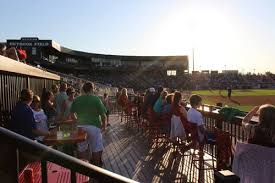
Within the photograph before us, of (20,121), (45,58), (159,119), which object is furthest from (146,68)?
(20,121)

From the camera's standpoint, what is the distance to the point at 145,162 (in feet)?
27.3

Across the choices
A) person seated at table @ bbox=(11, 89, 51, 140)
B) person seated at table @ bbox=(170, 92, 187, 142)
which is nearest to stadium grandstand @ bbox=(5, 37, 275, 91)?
person seated at table @ bbox=(170, 92, 187, 142)

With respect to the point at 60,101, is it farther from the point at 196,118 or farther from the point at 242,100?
the point at 242,100

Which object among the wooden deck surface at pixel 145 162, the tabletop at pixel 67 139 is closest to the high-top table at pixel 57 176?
the tabletop at pixel 67 139

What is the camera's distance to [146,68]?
250ft

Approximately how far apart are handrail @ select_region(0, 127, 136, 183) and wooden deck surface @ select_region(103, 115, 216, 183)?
208 inches

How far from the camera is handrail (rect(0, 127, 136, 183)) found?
5.27 feet

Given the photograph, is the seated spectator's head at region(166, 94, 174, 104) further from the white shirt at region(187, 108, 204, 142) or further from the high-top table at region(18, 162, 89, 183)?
the high-top table at region(18, 162, 89, 183)

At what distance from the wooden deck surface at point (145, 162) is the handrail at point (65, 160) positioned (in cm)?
529

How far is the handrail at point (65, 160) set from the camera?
161 cm

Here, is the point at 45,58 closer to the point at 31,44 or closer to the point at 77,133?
the point at 31,44

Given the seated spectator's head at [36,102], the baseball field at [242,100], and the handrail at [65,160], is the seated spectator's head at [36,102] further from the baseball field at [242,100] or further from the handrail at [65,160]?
the baseball field at [242,100]

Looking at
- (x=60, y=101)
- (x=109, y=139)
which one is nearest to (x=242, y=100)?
(x=109, y=139)

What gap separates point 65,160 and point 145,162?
682 cm
